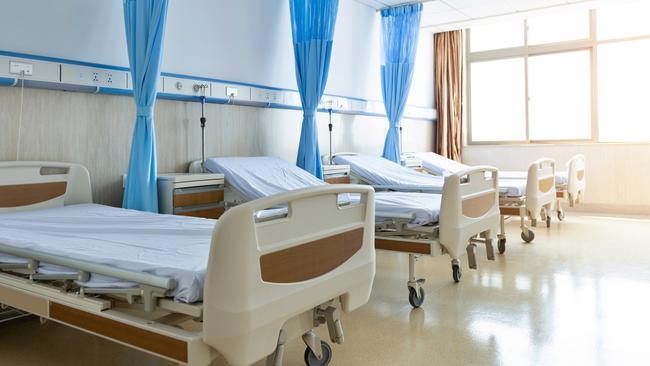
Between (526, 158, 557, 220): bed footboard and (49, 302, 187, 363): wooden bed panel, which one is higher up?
(526, 158, 557, 220): bed footboard

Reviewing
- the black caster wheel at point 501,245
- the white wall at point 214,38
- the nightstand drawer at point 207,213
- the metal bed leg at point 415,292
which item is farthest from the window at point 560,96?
the nightstand drawer at point 207,213

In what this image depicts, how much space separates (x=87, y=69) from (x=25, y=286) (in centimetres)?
177

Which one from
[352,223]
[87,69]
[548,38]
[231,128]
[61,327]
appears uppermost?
[548,38]

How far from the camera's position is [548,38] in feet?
24.0

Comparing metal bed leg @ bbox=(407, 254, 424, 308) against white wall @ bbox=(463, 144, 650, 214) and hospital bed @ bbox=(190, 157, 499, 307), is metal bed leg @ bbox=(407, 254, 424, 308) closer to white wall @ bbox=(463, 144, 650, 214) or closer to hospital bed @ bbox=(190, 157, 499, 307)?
hospital bed @ bbox=(190, 157, 499, 307)

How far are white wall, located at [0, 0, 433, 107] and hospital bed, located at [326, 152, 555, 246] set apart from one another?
3.37ft

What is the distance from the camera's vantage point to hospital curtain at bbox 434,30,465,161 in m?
7.76

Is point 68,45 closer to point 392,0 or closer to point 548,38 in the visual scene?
point 392,0

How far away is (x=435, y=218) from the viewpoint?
119 inches

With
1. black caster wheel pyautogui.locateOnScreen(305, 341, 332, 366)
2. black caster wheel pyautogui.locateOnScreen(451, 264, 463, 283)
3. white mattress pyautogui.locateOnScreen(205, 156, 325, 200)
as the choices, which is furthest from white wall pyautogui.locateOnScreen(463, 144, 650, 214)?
black caster wheel pyautogui.locateOnScreen(305, 341, 332, 366)

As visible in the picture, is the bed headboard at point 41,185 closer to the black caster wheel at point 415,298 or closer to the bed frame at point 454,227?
the bed frame at point 454,227

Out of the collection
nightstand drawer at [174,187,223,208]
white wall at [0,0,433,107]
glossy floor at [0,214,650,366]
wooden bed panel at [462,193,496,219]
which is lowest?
glossy floor at [0,214,650,366]

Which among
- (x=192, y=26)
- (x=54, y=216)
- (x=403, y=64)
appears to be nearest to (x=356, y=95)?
(x=403, y=64)

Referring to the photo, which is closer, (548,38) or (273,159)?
(273,159)
